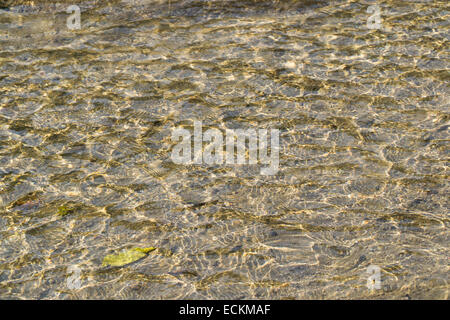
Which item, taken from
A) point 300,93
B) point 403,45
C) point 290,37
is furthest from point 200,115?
point 403,45

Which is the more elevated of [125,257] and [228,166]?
[228,166]

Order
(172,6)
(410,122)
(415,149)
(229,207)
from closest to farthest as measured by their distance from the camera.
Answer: (229,207) < (415,149) < (410,122) < (172,6)

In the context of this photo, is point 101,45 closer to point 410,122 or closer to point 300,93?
point 300,93

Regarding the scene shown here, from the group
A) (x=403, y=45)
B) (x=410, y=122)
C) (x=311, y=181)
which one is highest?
(x=403, y=45)

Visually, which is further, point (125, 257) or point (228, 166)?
point (228, 166)

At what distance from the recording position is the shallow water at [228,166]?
3.79 meters

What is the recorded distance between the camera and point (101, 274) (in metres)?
3.79

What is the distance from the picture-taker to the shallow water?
3.79 m

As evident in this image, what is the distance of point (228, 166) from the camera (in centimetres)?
473

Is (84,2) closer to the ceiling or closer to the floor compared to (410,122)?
closer to the ceiling

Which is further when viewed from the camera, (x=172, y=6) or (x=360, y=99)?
(x=172, y=6)

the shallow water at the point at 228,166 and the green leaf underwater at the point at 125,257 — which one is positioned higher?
the shallow water at the point at 228,166

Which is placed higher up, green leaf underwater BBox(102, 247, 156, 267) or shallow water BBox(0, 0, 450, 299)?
shallow water BBox(0, 0, 450, 299)

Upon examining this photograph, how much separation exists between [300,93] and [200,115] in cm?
100
